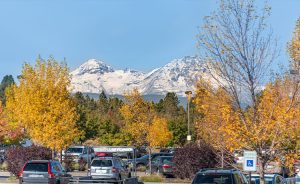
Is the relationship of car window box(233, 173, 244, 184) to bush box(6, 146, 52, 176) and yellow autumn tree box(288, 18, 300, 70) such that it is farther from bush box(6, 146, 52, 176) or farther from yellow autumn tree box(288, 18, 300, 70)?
bush box(6, 146, 52, 176)

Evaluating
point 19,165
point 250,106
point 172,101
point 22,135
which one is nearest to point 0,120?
point 22,135

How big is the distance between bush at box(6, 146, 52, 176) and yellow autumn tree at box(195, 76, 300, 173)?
17.4 metres

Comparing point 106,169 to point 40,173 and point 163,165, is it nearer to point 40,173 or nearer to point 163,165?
point 40,173

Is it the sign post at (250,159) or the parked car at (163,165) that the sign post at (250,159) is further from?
the parked car at (163,165)

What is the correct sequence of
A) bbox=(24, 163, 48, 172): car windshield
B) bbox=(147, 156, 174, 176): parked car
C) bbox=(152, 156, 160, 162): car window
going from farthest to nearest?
bbox=(152, 156, 160, 162): car window, bbox=(147, 156, 174, 176): parked car, bbox=(24, 163, 48, 172): car windshield

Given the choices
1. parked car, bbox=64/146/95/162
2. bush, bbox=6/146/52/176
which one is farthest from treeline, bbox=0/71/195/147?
bush, bbox=6/146/52/176

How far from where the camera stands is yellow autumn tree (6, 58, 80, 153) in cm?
3869

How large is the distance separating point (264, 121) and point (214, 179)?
99.9 inches

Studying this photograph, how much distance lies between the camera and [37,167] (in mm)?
28172

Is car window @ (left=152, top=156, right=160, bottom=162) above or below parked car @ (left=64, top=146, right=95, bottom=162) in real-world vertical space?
below

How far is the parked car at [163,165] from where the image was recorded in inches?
1515

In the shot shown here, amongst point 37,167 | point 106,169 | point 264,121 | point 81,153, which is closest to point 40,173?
point 37,167

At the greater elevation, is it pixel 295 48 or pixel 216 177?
pixel 295 48

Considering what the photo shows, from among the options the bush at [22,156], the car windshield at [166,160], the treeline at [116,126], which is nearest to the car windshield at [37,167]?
the bush at [22,156]
